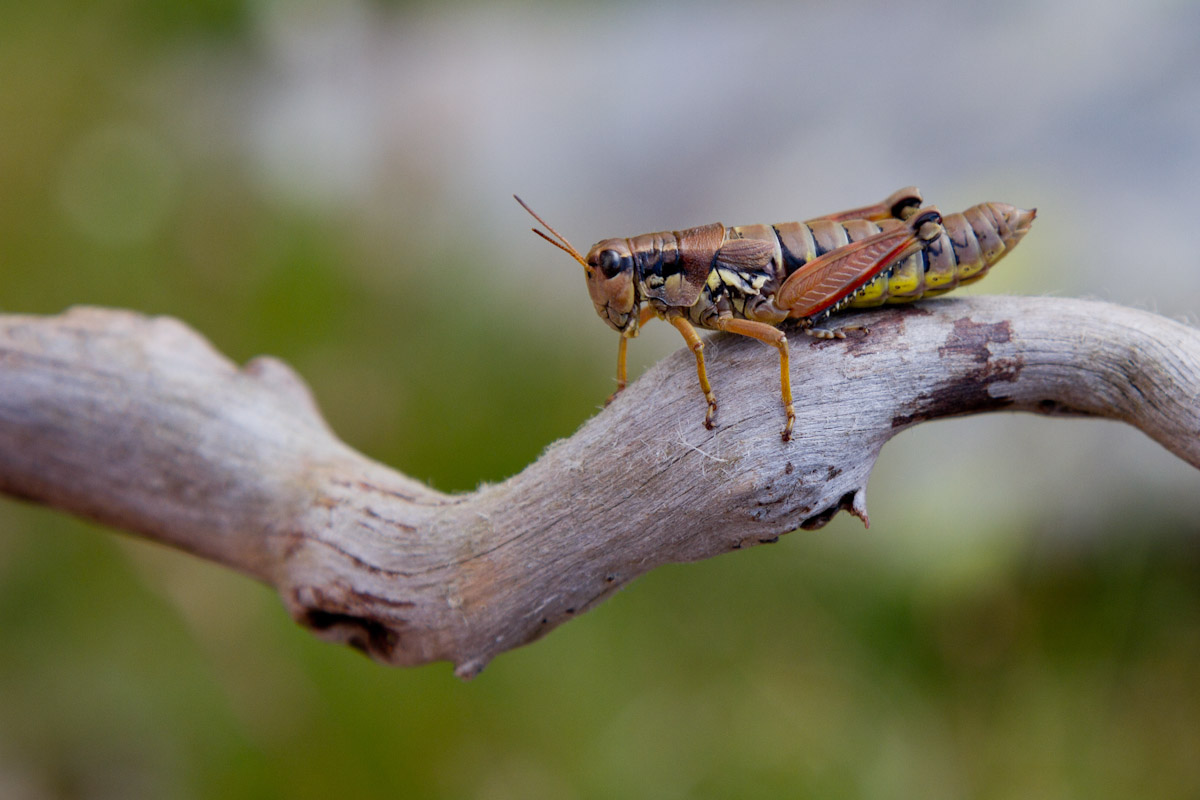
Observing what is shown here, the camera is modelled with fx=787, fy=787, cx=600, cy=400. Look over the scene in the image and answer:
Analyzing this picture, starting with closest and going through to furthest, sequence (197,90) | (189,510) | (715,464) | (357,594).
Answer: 1. (715,464)
2. (357,594)
3. (189,510)
4. (197,90)

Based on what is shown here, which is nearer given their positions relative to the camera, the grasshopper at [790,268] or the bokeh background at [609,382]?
the grasshopper at [790,268]

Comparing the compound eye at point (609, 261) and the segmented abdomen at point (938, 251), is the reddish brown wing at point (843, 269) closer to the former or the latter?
the segmented abdomen at point (938, 251)

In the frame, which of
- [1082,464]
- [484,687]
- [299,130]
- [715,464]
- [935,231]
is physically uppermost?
[299,130]

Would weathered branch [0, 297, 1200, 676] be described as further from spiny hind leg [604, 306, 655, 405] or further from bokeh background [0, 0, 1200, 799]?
bokeh background [0, 0, 1200, 799]

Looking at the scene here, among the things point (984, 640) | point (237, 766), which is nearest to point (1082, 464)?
point (984, 640)

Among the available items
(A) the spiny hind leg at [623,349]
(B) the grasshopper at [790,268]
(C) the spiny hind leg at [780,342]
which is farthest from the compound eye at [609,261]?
(C) the spiny hind leg at [780,342]

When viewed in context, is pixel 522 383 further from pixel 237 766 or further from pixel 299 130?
pixel 299 130

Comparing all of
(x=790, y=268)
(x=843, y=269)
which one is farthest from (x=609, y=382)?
(x=843, y=269)
